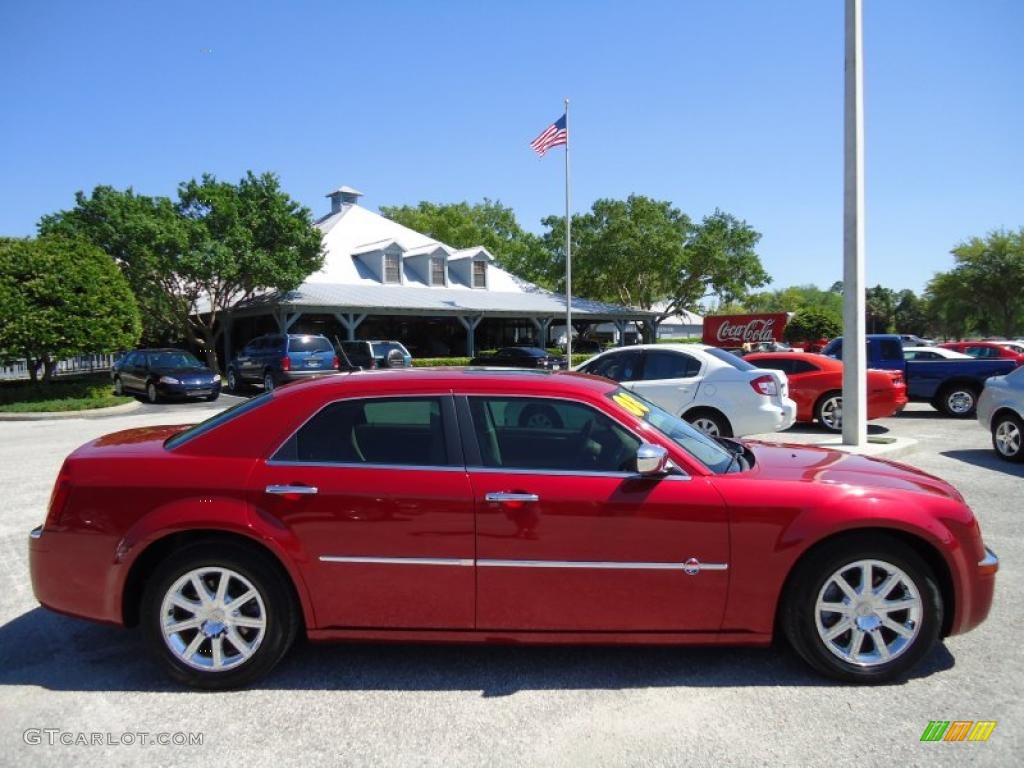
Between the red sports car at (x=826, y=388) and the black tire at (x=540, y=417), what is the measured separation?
28.8 feet

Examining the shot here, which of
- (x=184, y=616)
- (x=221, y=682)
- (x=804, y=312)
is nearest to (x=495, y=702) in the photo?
(x=221, y=682)

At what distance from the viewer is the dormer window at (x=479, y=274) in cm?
3597

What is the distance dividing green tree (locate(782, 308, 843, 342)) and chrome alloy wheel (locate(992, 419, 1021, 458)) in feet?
126

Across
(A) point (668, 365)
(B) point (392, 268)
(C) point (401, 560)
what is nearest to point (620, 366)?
(A) point (668, 365)

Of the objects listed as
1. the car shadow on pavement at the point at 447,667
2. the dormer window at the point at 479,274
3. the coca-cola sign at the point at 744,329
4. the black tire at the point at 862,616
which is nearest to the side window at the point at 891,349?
the car shadow on pavement at the point at 447,667

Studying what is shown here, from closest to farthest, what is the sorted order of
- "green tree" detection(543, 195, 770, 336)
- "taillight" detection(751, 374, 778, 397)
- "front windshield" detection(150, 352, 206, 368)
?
"taillight" detection(751, 374, 778, 397) → "front windshield" detection(150, 352, 206, 368) → "green tree" detection(543, 195, 770, 336)

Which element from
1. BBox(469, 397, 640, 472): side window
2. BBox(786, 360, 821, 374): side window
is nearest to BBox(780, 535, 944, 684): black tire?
BBox(469, 397, 640, 472): side window

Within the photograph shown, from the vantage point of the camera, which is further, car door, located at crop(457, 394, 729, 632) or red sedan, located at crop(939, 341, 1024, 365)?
red sedan, located at crop(939, 341, 1024, 365)

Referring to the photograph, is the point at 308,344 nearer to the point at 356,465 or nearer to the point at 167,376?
the point at 167,376

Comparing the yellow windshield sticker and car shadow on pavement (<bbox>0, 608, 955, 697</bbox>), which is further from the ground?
the yellow windshield sticker

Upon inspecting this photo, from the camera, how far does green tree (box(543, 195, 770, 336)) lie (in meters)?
41.7

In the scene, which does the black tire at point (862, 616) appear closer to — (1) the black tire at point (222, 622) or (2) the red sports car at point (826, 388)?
(1) the black tire at point (222, 622)

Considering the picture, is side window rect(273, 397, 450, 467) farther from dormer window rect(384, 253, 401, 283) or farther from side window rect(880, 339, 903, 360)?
dormer window rect(384, 253, 401, 283)

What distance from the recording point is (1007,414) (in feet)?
29.1
